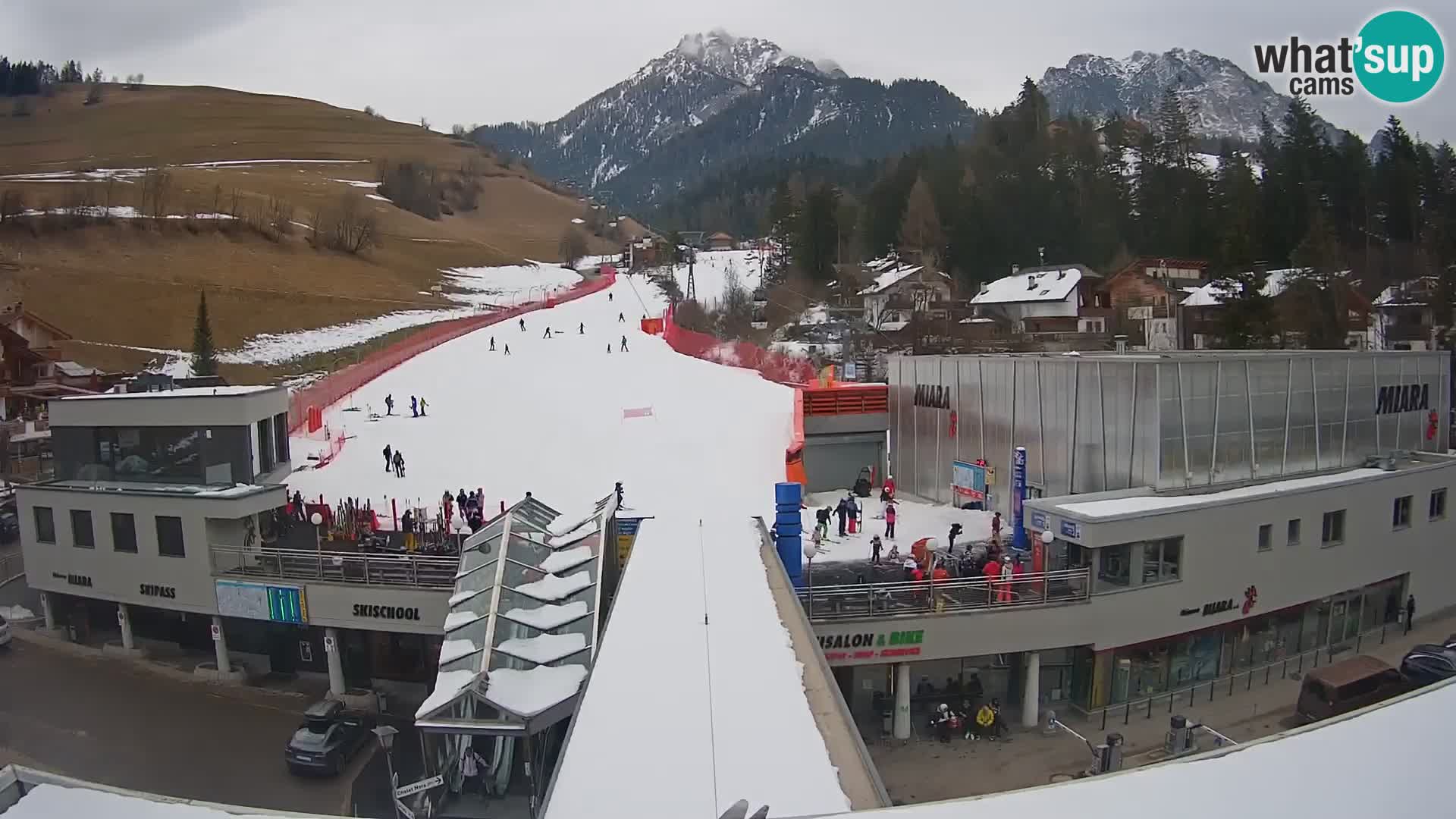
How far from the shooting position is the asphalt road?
13.9m

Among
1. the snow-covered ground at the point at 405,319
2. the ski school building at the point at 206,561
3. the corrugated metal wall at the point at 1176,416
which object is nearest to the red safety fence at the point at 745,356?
Result: the corrugated metal wall at the point at 1176,416

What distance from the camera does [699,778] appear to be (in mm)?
6531

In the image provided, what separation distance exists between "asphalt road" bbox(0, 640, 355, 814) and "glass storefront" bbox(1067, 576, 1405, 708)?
12251 millimetres

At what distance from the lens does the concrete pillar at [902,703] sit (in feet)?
51.3

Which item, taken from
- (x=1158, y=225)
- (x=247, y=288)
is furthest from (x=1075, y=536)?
(x=247, y=288)

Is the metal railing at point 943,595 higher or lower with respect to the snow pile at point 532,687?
lower

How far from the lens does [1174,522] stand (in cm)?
1623


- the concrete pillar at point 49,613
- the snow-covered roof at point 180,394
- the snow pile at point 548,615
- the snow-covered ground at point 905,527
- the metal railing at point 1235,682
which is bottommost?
the metal railing at point 1235,682

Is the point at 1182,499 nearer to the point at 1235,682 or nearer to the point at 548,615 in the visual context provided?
the point at 1235,682

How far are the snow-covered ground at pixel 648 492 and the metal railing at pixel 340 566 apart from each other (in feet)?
15.9

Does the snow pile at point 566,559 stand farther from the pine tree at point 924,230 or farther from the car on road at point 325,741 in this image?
the pine tree at point 924,230

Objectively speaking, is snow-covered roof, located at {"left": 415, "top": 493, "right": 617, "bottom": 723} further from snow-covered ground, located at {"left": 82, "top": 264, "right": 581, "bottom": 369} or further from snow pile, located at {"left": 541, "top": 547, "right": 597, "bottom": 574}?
snow-covered ground, located at {"left": 82, "top": 264, "right": 581, "bottom": 369}

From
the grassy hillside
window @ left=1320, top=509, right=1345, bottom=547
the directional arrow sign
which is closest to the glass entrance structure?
the directional arrow sign

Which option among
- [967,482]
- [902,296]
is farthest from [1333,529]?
[902,296]
